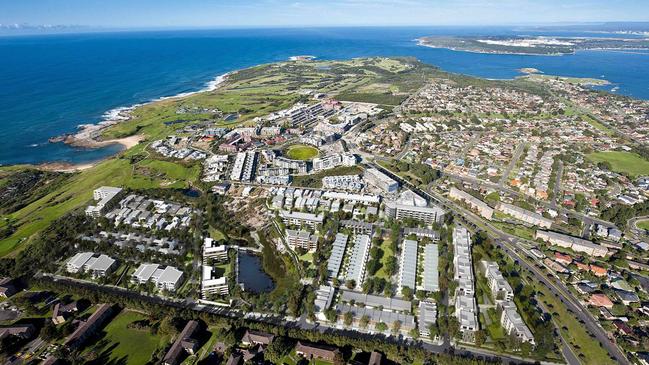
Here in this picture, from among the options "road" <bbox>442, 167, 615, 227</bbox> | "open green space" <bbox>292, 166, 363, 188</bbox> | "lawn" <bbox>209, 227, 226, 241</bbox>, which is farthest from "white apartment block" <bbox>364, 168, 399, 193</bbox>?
"lawn" <bbox>209, 227, 226, 241</bbox>

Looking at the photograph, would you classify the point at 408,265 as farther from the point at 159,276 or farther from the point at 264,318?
the point at 159,276

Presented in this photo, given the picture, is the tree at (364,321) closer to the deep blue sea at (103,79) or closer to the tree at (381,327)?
the tree at (381,327)

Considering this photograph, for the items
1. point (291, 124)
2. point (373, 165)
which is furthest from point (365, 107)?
point (373, 165)

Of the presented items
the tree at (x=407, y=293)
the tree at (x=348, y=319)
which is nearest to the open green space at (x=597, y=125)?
the tree at (x=407, y=293)

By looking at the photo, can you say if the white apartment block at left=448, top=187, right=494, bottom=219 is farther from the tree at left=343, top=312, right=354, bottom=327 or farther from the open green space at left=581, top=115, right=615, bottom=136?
the open green space at left=581, top=115, right=615, bottom=136

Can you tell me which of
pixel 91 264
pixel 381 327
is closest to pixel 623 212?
pixel 381 327
